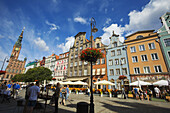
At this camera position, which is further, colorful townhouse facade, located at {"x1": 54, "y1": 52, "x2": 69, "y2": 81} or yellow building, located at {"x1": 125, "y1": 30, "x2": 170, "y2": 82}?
colorful townhouse facade, located at {"x1": 54, "y1": 52, "x2": 69, "y2": 81}

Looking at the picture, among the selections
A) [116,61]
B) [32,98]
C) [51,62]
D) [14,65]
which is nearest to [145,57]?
[116,61]

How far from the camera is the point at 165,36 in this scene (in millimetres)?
20141

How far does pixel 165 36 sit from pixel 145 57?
6257 millimetres

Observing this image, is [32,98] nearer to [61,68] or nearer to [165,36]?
[165,36]

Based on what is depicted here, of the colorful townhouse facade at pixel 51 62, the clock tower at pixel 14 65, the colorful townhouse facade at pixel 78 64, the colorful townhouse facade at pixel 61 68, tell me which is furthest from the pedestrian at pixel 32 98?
the clock tower at pixel 14 65

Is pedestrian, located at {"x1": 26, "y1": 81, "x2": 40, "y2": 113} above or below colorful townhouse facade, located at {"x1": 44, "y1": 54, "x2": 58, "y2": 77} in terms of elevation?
below

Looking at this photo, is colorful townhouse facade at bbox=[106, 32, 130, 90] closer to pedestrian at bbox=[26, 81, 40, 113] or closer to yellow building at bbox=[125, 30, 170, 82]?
yellow building at bbox=[125, 30, 170, 82]

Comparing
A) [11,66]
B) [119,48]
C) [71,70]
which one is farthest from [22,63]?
[119,48]

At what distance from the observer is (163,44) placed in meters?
19.8

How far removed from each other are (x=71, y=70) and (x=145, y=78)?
24293 mm

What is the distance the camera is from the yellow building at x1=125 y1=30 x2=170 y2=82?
19.3 metres

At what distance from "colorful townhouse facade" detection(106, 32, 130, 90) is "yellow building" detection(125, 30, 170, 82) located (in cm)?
132

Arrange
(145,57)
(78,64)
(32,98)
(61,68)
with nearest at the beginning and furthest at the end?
(32,98) < (145,57) < (78,64) < (61,68)

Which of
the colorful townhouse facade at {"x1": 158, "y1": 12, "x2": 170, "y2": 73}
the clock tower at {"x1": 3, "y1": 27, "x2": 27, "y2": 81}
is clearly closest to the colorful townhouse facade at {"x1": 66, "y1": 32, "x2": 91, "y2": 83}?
the colorful townhouse facade at {"x1": 158, "y1": 12, "x2": 170, "y2": 73}
